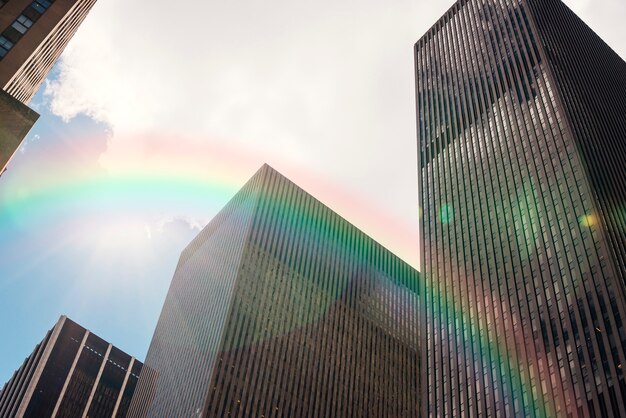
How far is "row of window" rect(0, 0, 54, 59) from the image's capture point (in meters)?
41.7

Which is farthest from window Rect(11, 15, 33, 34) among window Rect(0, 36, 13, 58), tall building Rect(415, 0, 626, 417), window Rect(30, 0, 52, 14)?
tall building Rect(415, 0, 626, 417)

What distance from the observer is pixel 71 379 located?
6590 inches

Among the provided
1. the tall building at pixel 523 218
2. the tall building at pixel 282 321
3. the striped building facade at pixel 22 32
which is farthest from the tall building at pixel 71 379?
the striped building facade at pixel 22 32

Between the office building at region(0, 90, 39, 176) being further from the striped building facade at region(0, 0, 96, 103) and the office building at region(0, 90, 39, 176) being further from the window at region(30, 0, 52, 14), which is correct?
the window at region(30, 0, 52, 14)

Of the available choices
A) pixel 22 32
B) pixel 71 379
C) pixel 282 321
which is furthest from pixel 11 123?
pixel 71 379

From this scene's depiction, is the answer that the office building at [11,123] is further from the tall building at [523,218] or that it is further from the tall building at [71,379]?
the tall building at [71,379]

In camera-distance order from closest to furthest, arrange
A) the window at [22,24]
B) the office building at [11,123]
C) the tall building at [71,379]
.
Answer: the office building at [11,123], the window at [22,24], the tall building at [71,379]

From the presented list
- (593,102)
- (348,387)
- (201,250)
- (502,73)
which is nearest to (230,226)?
(201,250)

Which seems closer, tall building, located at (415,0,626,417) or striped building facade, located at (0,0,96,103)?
striped building facade, located at (0,0,96,103)

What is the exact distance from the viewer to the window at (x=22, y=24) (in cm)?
4282

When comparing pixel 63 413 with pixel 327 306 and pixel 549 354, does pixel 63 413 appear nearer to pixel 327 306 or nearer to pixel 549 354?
pixel 327 306

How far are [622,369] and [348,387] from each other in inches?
3080

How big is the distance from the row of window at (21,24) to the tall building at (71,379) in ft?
479

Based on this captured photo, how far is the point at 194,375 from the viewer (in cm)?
11306
